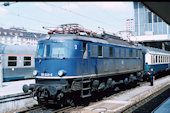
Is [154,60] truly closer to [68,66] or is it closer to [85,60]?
[85,60]

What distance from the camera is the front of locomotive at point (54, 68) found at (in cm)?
974

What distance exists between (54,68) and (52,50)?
100cm

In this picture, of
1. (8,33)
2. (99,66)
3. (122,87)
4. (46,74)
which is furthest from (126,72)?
(8,33)

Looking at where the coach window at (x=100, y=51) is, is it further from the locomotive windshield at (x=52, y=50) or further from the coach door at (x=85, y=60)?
the locomotive windshield at (x=52, y=50)

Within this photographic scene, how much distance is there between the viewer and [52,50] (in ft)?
34.3

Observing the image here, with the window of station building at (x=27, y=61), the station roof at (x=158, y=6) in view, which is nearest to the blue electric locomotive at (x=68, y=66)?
the station roof at (x=158, y=6)

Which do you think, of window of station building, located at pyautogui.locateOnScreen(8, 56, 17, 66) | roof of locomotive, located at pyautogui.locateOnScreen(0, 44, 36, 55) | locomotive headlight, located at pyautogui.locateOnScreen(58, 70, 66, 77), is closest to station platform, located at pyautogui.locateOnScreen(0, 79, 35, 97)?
window of station building, located at pyautogui.locateOnScreen(8, 56, 17, 66)

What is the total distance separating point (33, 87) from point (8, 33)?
309 feet

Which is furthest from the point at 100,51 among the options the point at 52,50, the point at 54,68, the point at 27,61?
the point at 27,61

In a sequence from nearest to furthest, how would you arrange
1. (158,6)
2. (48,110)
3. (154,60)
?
(158,6) → (48,110) → (154,60)

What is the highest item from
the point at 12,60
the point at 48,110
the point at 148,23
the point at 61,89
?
the point at 148,23

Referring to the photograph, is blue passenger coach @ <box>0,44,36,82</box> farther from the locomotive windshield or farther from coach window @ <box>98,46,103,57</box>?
coach window @ <box>98,46,103,57</box>

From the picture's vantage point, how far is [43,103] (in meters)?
11.0

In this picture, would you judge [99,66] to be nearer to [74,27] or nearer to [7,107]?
[74,27]
